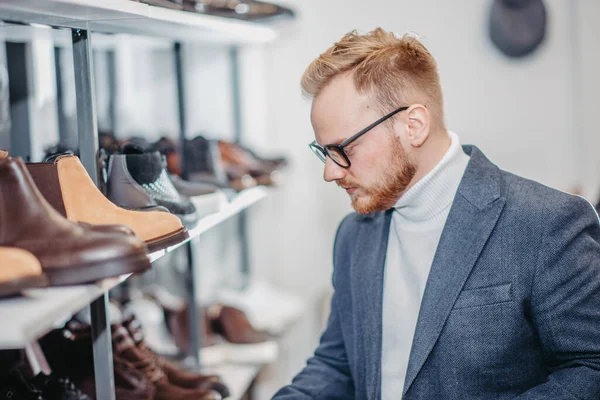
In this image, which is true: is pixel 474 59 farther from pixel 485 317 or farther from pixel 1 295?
pixel 1 295

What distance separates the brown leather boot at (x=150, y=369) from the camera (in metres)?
1.87

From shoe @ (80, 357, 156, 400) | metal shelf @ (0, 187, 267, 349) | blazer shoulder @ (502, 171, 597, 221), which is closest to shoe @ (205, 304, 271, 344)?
shoe @ (80, 357, 156, 400)

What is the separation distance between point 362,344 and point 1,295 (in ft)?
3.29

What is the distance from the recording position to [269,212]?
366cm

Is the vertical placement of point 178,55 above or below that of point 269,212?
above

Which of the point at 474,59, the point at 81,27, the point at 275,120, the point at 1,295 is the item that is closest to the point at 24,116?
the point at 81,27

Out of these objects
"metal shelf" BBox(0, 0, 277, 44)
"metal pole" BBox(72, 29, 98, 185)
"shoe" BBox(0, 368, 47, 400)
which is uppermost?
"metal shelf" BBox(0, 0, 277, 44)

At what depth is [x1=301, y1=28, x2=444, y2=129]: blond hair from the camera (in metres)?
1.60

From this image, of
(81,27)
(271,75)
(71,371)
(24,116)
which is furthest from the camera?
(271,75)

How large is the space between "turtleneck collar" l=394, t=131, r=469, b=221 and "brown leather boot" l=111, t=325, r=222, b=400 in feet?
2.86

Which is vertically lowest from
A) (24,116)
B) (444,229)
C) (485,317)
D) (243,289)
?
(243,289)

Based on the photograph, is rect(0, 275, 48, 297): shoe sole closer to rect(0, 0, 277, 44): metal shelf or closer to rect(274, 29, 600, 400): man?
rect(0, 0, 277, 44): metal shelf

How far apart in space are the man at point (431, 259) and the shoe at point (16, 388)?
59 cm

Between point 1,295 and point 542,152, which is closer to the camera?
point 1,295
